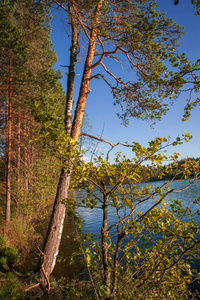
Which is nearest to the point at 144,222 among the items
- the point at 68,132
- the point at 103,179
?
the point at 103,179

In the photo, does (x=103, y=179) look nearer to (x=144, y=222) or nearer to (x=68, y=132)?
(x=144, y=222)

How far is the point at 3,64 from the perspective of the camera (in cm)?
784

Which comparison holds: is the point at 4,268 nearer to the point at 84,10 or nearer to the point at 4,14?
the point at 84,10

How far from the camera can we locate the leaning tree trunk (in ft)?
12.1

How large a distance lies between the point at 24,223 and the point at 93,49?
772 centimetres

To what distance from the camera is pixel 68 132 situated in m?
4.20

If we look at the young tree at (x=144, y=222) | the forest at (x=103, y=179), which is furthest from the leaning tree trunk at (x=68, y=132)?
the young tree at (x=144, y=222)

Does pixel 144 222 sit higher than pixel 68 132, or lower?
lower

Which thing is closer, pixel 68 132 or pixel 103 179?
pixel 103 179

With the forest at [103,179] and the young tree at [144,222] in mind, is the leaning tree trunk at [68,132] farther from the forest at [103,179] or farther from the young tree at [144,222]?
the young tree at [144,222]

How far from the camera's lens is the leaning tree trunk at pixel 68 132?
369 centimetres

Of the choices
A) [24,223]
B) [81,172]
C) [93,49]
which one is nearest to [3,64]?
[93,49]

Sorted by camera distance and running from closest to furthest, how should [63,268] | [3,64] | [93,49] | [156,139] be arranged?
1. [156,139]
2. [93,49]
3. [63,268]
4. [3,64]

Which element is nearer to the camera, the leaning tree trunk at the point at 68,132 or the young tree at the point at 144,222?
the young tree at the point at 144,222
